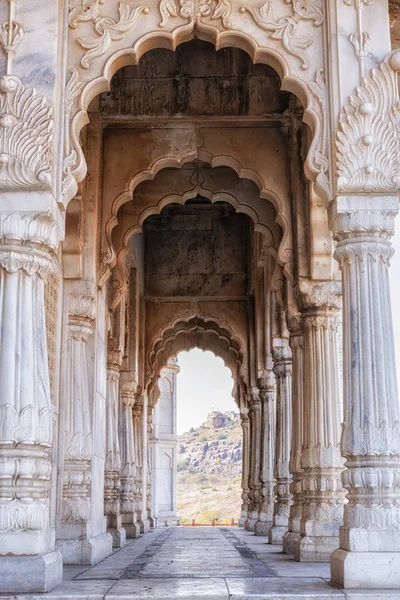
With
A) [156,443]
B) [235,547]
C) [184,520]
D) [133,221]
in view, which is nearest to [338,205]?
[133,221]

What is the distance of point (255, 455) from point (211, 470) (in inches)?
2027

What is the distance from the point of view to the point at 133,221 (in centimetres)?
1370

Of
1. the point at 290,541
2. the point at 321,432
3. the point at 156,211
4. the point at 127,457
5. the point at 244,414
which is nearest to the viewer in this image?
the point at 321,432

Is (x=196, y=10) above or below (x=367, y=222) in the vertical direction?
above

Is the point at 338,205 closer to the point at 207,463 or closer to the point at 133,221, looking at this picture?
the point at 133,221

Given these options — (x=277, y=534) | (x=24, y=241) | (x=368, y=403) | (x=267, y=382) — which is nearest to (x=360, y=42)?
(x=368, y=403)

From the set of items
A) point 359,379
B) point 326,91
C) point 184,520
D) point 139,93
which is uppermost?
point 139,93

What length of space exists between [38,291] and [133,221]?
634 cm

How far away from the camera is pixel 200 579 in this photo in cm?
800

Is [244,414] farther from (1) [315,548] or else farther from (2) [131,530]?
(1) [315,548]

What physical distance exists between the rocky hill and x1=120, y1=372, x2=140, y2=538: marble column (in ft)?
123

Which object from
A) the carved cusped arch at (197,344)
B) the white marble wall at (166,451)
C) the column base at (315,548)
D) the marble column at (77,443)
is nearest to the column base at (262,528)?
the carved cusped arch at (197,344)

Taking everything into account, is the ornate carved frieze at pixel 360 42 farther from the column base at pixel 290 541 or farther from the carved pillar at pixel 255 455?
the carved pillar at pixel 255 455

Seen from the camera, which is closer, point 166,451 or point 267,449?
point 267,449
